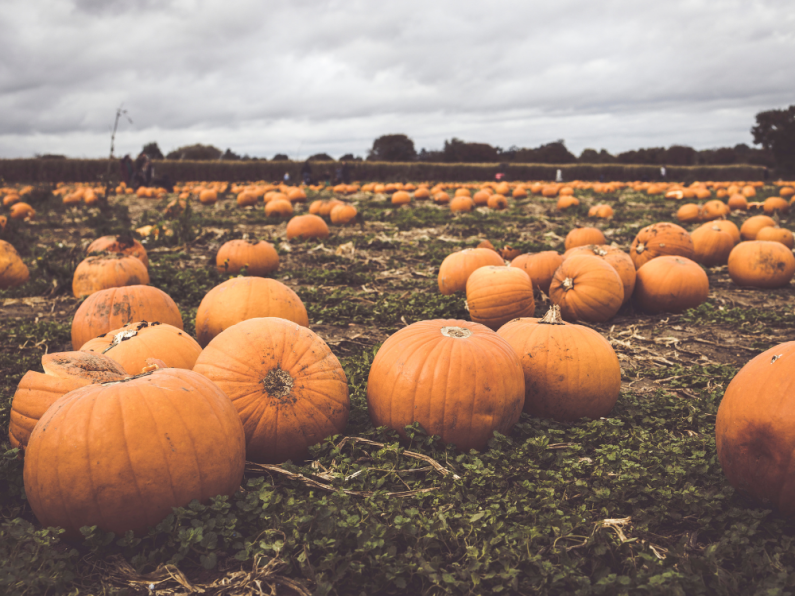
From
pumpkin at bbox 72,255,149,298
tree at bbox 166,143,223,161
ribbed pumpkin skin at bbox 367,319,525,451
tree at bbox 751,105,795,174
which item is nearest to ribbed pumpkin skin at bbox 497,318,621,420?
ribbed pumpkin skin at bbox 367,319,525,451

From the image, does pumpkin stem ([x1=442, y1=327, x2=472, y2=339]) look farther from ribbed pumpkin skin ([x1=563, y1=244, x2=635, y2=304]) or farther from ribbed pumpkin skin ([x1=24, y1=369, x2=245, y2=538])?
Answer: ribbed pumpkin skin ([x1=563, y1=244, x2=635, y2=304])

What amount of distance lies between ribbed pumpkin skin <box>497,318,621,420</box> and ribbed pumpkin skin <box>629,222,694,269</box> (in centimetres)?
450

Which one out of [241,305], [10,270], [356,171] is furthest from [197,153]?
[241,305]

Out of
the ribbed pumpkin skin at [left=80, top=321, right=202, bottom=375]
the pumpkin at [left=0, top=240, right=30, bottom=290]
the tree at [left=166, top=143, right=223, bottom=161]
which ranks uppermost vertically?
the tree at [left=166, top=143, right=223, bottom=161]

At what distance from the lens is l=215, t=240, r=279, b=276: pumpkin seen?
835cm

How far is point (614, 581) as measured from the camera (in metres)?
2.14

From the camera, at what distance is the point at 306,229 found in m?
11.6

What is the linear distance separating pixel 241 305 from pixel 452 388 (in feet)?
7.81

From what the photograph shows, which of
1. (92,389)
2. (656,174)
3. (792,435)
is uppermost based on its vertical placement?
(656,174)

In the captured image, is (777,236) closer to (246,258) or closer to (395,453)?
(246,258)

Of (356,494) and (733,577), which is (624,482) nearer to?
(733,577)

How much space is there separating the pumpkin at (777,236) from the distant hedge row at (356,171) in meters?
25.0

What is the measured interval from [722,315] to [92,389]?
674 centimetres

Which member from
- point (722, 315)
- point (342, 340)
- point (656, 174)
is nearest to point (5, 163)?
point (342, 340)
